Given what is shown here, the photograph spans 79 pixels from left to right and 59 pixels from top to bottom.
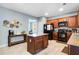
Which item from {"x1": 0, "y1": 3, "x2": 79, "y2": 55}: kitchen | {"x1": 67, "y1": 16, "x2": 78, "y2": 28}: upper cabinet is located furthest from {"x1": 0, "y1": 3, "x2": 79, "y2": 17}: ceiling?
{"x1": 67, "y1": 16, "x2": 78, "y2": 28}: upper cabinet

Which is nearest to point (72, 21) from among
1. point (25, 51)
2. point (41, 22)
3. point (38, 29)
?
point (41, 22)

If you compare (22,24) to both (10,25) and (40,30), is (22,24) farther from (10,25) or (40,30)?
(40,30)

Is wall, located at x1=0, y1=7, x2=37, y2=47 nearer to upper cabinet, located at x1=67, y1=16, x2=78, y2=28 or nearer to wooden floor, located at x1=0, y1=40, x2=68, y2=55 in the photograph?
wooden floor, located at x1=0, y1=40, x2=68, y2=55

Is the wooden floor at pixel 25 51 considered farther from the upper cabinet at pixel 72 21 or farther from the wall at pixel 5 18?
the upper cabinet at pixel 72 21

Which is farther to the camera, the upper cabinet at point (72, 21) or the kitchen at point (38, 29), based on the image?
the upper cabinet at point (72, 21)

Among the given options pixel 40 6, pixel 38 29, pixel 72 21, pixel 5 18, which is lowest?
pixel 38 29

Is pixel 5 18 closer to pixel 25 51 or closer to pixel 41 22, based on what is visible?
pixel 25 51

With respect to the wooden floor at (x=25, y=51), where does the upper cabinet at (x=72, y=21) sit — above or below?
above

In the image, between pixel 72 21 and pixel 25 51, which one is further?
pixel 72 21

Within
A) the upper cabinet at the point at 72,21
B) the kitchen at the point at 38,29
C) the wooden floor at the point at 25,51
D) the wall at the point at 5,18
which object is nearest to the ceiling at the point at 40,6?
the kitchen at the point at 38,29

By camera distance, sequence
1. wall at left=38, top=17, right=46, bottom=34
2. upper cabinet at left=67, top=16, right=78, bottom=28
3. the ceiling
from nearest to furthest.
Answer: the ceiling < upper cabinet at left=67, top=16, right=78, bottom=28 < wall at left=38, top=17, right=46, bottom=34

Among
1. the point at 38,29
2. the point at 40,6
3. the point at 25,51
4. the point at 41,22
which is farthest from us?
the point at 38,29

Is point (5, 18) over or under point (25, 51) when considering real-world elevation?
→ over

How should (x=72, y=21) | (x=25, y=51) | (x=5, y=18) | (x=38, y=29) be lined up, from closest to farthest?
1. (x=25, y=51)
2. (x=5, y=18)
3. (x=72, y=21)
4. (x=38, y=29)
